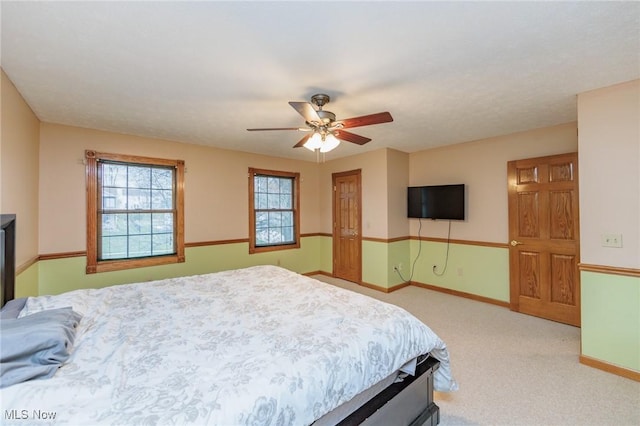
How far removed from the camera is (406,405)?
5.39ft

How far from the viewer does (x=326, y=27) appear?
158 centimetres

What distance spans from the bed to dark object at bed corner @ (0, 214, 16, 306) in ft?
A: 0.76

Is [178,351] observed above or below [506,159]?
below

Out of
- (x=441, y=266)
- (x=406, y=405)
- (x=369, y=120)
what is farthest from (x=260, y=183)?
(x=406, y=405)

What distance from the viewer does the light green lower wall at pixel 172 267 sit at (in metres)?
3.14

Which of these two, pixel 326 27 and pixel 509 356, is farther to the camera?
pixel 509 356

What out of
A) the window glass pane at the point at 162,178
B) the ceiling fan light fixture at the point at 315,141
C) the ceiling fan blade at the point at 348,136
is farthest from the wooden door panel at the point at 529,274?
the window glass pane at the point at 162,178

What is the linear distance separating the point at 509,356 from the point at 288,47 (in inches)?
128

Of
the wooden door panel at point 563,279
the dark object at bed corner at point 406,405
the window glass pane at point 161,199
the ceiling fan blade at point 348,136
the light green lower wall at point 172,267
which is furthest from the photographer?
the window glass pane at point 161,199

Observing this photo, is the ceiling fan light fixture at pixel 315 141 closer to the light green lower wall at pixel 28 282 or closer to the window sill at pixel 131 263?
the window sill at pixel 131 263

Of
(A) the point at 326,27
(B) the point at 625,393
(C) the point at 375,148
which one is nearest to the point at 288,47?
(A) the point at 326,27

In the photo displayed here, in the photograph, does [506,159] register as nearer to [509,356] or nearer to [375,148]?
[375,148]

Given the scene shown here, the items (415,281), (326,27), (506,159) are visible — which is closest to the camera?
(326,27)

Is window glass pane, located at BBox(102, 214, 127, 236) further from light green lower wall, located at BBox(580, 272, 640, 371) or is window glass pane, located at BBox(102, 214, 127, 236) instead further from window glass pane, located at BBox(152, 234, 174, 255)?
light green lower wall, located at BBox(580, 272, 640, 371)
